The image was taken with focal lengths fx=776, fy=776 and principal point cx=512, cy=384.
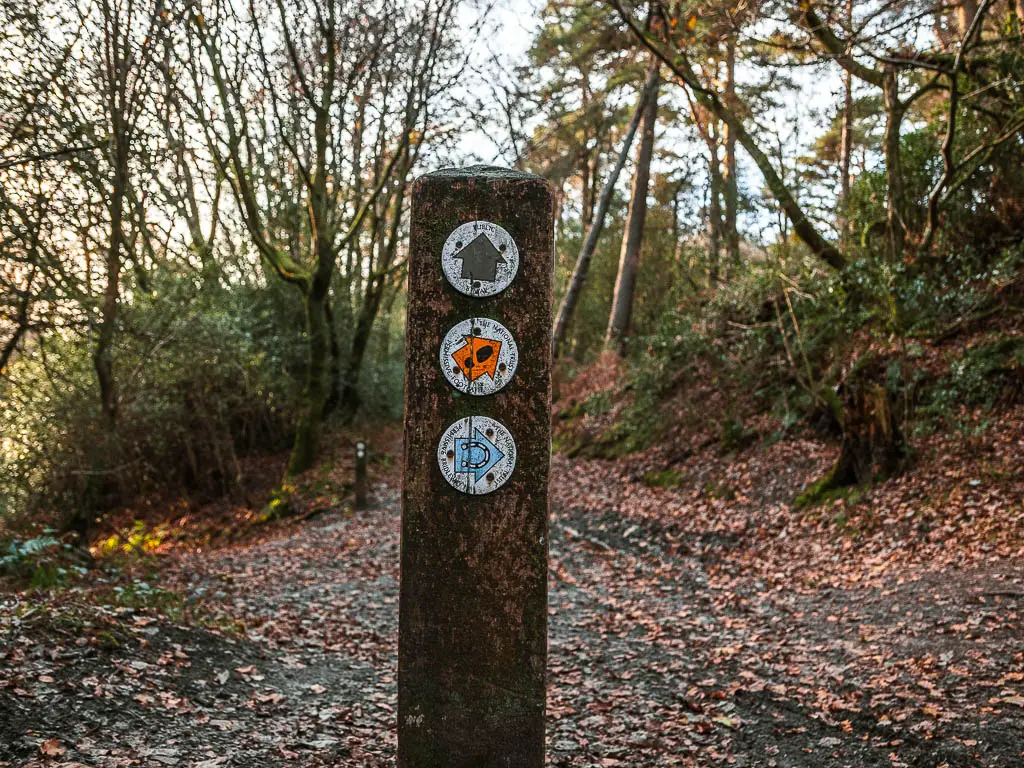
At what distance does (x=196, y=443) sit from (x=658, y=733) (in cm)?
1157

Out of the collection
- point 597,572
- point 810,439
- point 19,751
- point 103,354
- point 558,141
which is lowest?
point 597,572

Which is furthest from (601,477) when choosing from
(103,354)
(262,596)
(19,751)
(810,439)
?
(19,751)

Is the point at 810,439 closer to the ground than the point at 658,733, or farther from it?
farther from it

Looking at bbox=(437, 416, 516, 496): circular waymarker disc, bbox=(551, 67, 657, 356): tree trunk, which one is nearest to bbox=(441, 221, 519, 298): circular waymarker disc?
bbox=(437, 416, 516, 496): circular waymarker disc

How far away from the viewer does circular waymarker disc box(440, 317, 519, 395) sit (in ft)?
10.5

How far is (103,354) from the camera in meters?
8.50

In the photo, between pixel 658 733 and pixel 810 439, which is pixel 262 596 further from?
pixel 810 439

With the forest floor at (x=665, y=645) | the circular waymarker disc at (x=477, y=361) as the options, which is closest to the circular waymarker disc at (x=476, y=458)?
the circular waymarker disc at (x=477, y=361)

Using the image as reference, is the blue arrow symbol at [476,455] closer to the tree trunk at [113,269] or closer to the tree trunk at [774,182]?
the tree trunk at [113,269]

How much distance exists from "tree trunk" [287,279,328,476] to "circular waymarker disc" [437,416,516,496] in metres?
12.0

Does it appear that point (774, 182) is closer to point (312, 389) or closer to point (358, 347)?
point (312, 389)

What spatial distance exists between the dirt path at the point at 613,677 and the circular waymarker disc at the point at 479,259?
8.32 ft

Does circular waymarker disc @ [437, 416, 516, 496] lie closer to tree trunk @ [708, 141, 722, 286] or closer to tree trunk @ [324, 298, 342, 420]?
tree trunk @ [324, 298, 342, 420]

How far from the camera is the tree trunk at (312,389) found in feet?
48.6
